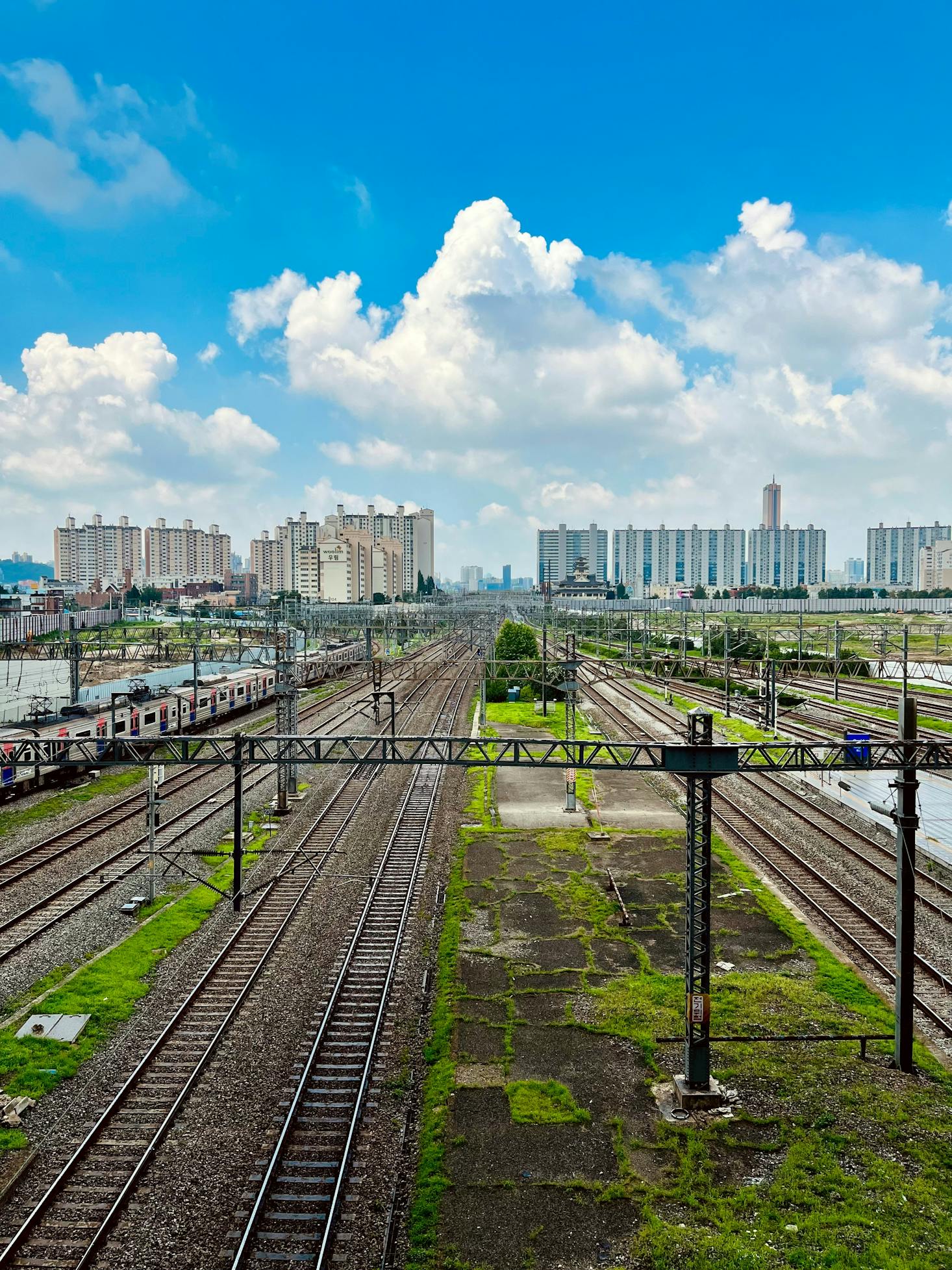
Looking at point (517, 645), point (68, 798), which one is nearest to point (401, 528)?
point (517, 645)

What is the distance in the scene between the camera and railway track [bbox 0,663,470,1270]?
27.1 feet

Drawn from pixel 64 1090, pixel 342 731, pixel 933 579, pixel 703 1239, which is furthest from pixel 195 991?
pixel 933 579

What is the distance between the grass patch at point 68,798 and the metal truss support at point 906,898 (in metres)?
21.1

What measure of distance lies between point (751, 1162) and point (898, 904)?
415 centimetres

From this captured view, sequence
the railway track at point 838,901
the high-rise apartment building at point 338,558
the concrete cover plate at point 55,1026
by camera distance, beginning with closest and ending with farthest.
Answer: the concrete cover plate at point 55,1026 → the railway track at point 838,901 → the high-rise apartment building at point 338,558

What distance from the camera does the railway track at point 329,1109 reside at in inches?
324

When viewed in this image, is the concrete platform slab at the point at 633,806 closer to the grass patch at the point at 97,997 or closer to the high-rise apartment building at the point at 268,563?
the grass patch at the point at 97,997

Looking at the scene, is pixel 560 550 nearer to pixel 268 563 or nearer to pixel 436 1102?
pixel 268 563

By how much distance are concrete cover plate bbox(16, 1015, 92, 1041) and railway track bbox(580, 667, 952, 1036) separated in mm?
13119

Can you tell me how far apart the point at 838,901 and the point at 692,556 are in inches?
7268

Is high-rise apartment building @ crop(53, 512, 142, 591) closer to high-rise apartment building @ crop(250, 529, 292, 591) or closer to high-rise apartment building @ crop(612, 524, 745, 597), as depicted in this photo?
high-rise apartment building @ crop(250, 529, 292, 591)

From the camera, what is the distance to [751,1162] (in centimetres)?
953

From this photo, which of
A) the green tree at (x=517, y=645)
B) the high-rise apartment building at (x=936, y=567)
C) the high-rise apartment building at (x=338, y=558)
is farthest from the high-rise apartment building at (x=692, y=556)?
the green tree at (x=517, y=645)

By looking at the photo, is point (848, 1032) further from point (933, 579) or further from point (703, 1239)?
point (933, 579)
